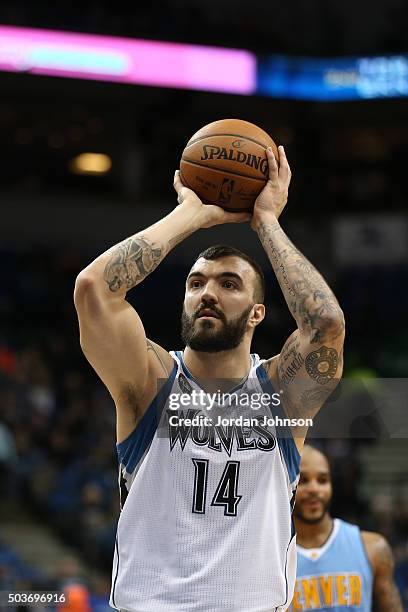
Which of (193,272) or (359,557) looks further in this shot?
(359,557)

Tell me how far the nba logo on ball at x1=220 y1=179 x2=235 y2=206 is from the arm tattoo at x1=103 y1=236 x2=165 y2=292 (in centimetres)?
42

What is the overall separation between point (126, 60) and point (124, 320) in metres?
12.5

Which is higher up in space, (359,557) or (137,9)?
(137,9)

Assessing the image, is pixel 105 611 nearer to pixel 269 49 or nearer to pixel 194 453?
pixel 194 453

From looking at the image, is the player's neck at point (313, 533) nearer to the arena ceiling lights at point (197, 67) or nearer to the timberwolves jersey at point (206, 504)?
the timberwolves jersey at point (206, 504)

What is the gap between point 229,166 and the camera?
3.86 metres

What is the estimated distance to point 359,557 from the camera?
16.4 feet

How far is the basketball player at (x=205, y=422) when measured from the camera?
340cm

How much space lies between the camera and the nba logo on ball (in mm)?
3855

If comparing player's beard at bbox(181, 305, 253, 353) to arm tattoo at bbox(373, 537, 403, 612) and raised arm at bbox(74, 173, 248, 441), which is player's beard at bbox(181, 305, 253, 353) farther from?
arm tattoo at bbox(373, 537, 403, 612)

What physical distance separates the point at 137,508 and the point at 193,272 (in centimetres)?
88

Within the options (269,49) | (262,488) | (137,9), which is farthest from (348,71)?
(262,488)

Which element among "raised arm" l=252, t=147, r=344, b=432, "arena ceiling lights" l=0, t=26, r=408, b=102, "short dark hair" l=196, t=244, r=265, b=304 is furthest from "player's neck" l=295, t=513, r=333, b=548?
"arena ceiling lights" l=0, t=26, r=408, b=102

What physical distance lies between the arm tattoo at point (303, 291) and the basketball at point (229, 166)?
0.75 ft
